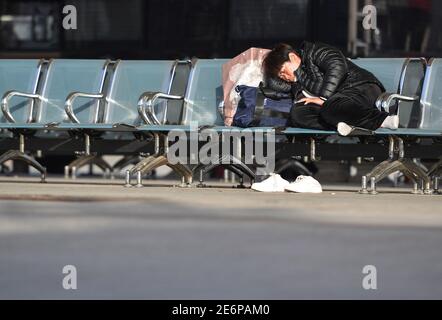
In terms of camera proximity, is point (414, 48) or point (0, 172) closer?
point (414, 48)

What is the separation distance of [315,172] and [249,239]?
7179 mm

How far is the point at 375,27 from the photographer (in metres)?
14.1

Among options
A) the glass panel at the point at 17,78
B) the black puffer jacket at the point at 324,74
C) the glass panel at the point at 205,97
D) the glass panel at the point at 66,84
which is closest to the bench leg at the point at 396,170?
the black puffer jacket at the point at 324,74

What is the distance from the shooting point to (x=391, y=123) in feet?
32.7

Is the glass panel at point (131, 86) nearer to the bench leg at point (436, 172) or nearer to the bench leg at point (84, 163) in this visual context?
the bench leg at point (84, 163)

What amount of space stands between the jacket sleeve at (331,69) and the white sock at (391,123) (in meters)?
0.51

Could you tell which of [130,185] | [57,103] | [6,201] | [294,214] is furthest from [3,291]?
[57,103]

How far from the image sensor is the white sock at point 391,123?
9945 mm

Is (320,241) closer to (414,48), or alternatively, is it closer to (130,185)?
(130,185)

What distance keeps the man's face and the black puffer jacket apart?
48 mm

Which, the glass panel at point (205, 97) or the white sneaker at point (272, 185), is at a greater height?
the glass panel at point (205, 97)

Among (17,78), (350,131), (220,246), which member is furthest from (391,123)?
(17,78)

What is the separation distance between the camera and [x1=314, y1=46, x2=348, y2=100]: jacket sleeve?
10.3 meters

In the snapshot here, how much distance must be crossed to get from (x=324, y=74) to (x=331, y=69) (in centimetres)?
13
